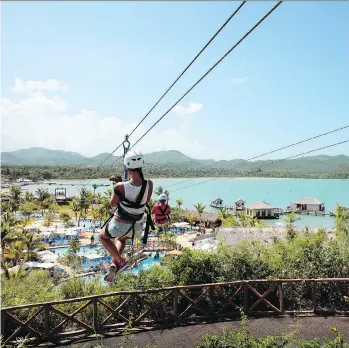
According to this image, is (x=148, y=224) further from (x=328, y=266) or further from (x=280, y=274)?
(x=328, y=266)

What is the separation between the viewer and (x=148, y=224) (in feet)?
17.5

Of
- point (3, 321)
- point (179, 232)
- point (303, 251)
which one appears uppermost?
point (303, 251)

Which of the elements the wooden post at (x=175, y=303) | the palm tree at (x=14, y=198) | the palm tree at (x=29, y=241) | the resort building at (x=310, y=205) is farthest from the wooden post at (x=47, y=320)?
the resort building at (x=310, y=205)

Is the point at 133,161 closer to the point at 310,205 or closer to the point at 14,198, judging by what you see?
the point at 14,198

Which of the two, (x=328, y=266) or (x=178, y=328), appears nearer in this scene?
(x=178, y=328)

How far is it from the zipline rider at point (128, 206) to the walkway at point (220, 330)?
4358mm

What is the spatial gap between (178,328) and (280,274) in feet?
13.8

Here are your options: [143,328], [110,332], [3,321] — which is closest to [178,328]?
[143,328]

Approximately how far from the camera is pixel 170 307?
987cm

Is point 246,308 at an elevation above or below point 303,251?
below

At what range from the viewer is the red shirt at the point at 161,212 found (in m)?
6.89

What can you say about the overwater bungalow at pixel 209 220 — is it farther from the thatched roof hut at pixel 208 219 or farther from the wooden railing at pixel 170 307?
the wooden railing at pixel 170 307

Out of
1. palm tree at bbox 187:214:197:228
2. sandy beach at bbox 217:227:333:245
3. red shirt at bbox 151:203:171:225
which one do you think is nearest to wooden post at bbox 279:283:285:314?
red shirt at bbox 151:203:171:225

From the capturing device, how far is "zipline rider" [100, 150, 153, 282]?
4.54m
